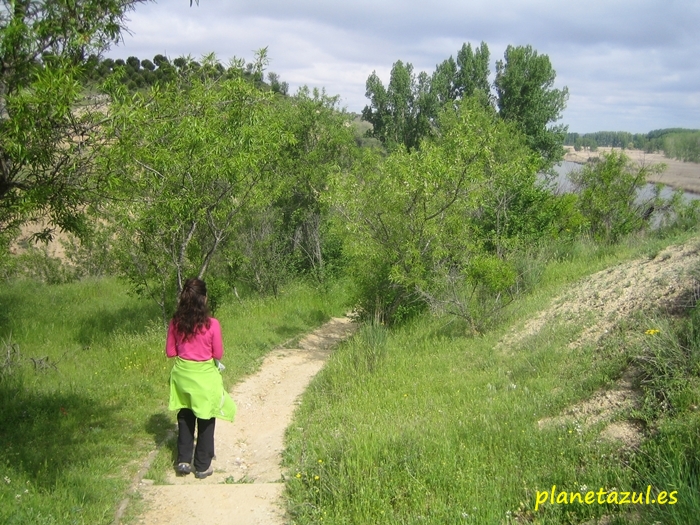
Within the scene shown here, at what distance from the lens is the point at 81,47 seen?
499cm

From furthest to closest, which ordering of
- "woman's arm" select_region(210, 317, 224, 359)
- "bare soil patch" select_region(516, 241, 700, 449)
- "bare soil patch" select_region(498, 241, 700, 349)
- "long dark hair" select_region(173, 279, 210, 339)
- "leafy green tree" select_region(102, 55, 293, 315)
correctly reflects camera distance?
"bare soil patch" select_region(498, 241, 700, 349) < "woman's arm" select_region(210, 317, 224, 359) < "long dark hair" select_region(173, 279, 210, 339) < "leafy green tree" select_region(102, 55, 293, 315) < "bare soil patch" select_region(516, 241, 700, 449)

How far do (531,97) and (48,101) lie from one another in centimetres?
3112

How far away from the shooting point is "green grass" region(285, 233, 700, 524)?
14.3 ft

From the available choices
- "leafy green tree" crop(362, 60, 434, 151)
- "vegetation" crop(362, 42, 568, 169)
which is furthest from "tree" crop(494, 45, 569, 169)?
"leafy green tree" crop(362, 60, 434, 151)

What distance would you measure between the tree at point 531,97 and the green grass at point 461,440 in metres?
26.0

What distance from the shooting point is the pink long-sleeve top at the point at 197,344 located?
556cm

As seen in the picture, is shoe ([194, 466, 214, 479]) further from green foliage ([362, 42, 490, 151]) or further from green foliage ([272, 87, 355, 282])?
green foliage ([362, 42, 490, 151])

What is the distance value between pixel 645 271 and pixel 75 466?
25.9 ft

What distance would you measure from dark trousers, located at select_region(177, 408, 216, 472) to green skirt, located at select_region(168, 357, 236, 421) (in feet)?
0.44

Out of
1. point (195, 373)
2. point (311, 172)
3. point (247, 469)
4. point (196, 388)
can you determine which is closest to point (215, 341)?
point (195, 373)

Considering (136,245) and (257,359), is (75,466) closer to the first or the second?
(257,359)

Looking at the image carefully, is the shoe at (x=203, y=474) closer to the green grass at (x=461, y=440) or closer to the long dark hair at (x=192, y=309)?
the green grass at (x=461, y=440)

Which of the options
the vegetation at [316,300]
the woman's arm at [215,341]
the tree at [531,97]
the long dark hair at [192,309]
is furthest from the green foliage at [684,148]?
the long dark hair at [192,309]

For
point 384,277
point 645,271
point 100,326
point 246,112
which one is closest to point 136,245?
point 100,326
